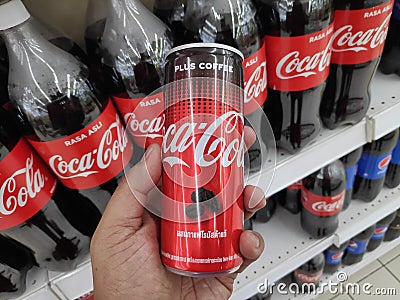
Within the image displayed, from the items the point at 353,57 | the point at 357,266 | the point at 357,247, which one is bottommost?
the point at 357,266

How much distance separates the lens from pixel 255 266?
1326 mm

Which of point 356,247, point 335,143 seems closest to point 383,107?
point 335,143

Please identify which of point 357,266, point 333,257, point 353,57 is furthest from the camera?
point 357,266

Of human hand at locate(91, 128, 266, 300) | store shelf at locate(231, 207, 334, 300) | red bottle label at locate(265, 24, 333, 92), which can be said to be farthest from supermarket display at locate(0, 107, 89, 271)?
store shelf at locate(231, 207, 334, 300)

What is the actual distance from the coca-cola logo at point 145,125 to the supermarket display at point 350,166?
738mm

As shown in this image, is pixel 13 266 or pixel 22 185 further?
pixel 13 266

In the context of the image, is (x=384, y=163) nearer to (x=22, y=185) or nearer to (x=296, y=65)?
(x=296, y=65)

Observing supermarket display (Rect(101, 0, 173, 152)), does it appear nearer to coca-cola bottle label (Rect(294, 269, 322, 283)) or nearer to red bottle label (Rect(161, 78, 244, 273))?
red bottle label (Rect(161, 78, 244, 273))

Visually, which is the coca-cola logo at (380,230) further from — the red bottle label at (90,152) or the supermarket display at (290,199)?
the red bottle label at (90,152)

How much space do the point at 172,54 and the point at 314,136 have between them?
1.59ft

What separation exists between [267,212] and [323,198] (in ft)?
0.66

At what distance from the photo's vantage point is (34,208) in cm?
73

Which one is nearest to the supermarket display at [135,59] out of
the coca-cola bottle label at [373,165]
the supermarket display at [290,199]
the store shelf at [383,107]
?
the store shelf at [383,107]

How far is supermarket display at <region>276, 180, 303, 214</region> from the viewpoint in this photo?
4.63 ft
